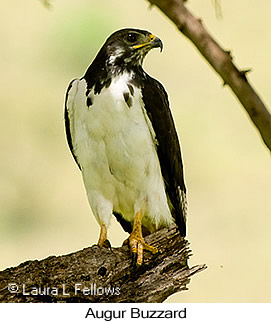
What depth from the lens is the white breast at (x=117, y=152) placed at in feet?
15.9

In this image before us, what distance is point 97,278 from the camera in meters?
4.32

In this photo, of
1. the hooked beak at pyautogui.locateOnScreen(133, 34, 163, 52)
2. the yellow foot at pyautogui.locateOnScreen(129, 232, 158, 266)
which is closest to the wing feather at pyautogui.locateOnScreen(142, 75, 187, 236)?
the hooked beak at pyautogui.locateOnScreen(133, 34, 163, 52)

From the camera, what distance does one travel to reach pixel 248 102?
4.74 feet

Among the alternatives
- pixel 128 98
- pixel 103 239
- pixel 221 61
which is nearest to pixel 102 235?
pixel 103 239

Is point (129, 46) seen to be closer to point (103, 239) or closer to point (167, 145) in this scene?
point (167, 145)

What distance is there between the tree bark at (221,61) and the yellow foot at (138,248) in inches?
128

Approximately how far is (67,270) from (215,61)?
3.08 metres

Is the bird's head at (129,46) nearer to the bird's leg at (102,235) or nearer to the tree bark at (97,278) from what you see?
the bird's leg at (102,235)

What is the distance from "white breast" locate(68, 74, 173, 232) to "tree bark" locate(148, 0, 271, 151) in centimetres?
327

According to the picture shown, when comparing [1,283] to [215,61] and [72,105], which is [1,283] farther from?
[215,61]

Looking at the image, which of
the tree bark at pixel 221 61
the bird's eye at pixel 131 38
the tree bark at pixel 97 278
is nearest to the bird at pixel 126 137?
the bird's eye at pixel 131 38

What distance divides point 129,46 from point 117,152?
0.91 meters

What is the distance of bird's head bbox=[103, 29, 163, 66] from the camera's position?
4.96 metres

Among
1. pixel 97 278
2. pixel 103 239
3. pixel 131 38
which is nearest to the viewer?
pixel 97 278
